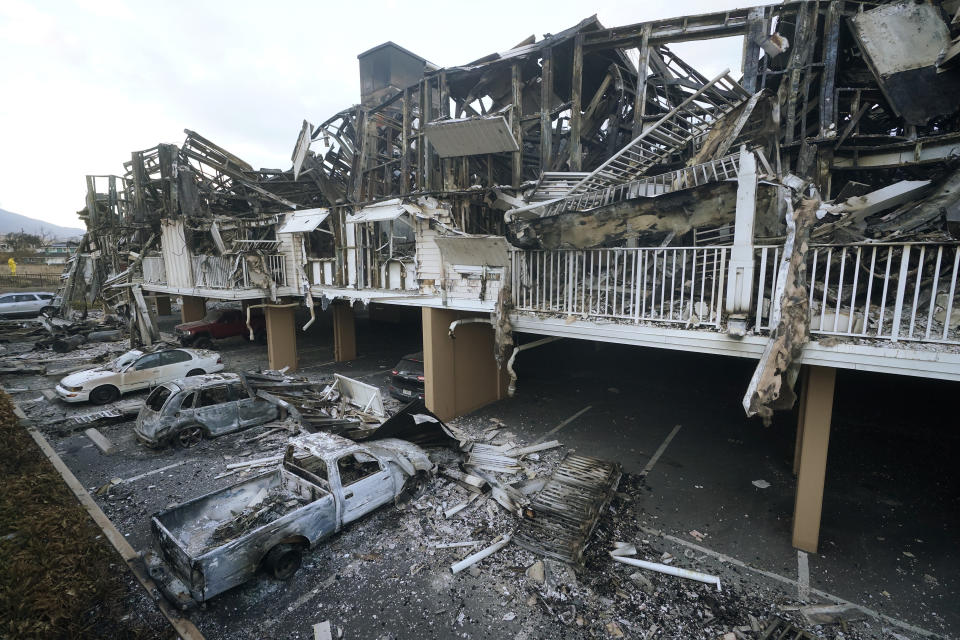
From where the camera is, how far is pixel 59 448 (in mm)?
9516

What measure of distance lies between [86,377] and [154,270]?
8.93 meters

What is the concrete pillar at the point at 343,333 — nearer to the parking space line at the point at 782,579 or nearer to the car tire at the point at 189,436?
the car tire at the point at 189,436

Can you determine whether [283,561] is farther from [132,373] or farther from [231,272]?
[231,272]

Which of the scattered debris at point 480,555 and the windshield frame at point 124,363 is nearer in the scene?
the scattered debris at point 480,555

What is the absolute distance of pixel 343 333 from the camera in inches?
688

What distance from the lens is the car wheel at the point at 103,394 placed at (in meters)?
12.2

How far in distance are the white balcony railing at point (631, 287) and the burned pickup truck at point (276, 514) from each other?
4.13 m

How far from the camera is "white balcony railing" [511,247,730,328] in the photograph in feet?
21.7

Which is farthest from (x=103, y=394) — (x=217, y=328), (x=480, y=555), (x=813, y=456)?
(x=813, y=456)

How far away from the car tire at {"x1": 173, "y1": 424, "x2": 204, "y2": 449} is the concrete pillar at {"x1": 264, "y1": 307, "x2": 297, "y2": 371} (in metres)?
6.23

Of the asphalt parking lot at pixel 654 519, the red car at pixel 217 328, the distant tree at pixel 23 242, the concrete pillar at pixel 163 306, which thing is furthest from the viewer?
the distant tree at pixel 23 242

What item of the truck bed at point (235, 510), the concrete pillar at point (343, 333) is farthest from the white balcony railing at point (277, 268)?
the truck bed at point (235, 510)

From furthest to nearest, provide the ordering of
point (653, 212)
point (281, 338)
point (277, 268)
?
point (281, 338) < point (277, 268) < point (653, 212)

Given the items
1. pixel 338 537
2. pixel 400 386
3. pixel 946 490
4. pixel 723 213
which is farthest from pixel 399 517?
pixel 946 490
